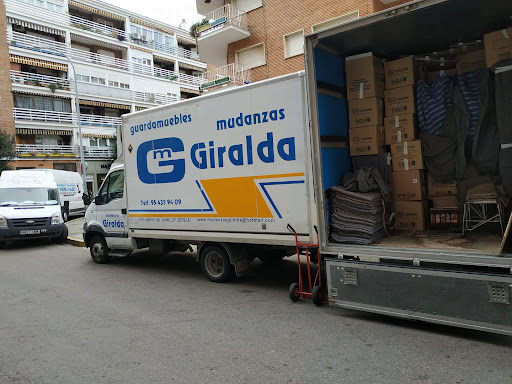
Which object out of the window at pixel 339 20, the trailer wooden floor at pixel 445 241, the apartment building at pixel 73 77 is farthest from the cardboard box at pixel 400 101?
the apartment building at pixel 73 77

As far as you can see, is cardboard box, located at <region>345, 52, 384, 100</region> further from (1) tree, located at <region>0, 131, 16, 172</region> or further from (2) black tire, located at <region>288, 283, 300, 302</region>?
(1) tree, located at <region>0, 131, 16, 172</region>

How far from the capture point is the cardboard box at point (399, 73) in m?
6.05

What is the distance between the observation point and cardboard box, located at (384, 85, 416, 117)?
6.03 meters

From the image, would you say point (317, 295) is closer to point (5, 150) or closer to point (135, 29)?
point (5, 150)

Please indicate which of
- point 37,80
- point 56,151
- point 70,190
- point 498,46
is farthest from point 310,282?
point 37,80

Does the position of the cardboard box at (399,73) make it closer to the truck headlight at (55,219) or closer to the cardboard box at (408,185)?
the cardboard box at (408,185)

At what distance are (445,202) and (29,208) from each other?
1176 centimetres

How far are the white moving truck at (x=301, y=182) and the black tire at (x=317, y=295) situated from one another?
39cm

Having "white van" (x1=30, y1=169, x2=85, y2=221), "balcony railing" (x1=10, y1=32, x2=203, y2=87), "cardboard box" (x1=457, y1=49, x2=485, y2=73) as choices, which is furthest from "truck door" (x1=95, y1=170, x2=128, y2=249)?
"balcony railing" (x1=10, y1=32, x2=203, y2=87)

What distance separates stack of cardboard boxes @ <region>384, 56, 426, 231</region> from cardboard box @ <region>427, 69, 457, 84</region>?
0.31 m

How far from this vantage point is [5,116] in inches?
1189

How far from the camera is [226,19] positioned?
1945cm

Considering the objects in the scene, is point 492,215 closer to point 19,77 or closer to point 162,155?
point 162,155

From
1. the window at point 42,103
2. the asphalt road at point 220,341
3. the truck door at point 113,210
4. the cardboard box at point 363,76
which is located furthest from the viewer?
the window at point 42,103
